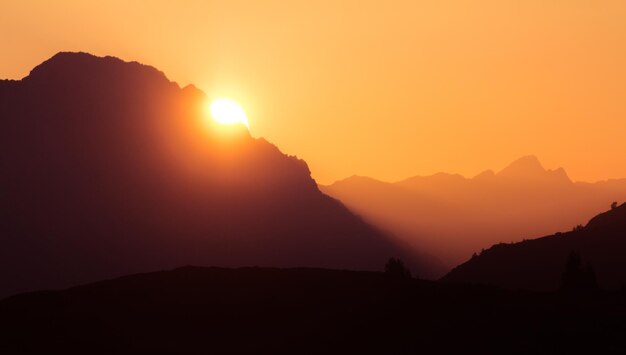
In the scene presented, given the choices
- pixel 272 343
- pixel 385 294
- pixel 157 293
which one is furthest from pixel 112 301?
pixel 385 294

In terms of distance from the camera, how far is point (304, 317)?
6431 cm

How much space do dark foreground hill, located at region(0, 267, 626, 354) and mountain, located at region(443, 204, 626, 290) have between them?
66.7 meters

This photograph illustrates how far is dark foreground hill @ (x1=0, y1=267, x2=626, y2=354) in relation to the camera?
56031 millimetres

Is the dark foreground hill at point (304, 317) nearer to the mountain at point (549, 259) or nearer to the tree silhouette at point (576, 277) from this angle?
the tree silhouette at point (576, 277)

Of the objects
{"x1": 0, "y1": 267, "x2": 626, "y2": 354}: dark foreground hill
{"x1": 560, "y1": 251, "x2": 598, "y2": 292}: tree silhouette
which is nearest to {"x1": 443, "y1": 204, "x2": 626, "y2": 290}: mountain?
{"x1": 560, "y1": 251, "x2": 598, "y2": 292}: tree silhouette

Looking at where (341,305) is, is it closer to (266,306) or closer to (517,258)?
(266,306)

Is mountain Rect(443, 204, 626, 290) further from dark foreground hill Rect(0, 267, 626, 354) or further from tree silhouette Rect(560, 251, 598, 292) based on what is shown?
dark foreground hill Rect(0, 267, 626, 354)

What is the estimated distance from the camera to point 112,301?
69.1m

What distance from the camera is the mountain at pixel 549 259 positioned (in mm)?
133875

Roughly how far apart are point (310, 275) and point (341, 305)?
8.68 meters

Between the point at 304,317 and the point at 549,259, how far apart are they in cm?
9100

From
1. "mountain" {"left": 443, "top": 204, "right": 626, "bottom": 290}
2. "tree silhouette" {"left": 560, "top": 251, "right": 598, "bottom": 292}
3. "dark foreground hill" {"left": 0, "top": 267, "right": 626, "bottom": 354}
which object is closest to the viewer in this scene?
"dark foreground hill" {"left": 0, "top": 267, "right": 626, "bottom": 354}

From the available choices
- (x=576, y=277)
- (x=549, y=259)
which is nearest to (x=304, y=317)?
(x=576, y=277)

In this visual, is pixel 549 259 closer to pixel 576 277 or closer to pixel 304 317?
pixel 576 277
